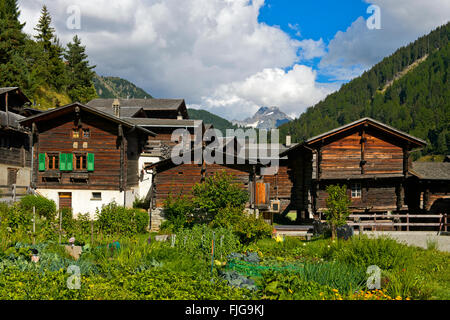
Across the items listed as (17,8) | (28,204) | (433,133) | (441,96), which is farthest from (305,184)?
(441,96)

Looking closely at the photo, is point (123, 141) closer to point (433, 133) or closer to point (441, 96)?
point (433, 133)

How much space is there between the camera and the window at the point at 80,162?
80.1 ft

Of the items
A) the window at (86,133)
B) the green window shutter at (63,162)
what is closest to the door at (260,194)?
the window at (86,133)

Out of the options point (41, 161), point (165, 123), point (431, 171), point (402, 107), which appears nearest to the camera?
point (41, 161)

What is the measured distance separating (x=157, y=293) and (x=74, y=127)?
20.2 m

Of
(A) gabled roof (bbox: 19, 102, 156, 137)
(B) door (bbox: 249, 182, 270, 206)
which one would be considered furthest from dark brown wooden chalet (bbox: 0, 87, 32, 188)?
(B) door (bbox: 249, 182, 270, 206)

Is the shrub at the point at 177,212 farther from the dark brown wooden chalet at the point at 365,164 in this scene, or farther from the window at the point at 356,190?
the window at the point at 356,190

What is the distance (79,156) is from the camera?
24516mm

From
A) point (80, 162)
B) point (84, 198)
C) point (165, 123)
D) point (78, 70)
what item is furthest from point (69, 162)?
point (78, 70)

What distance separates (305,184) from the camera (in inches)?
1107

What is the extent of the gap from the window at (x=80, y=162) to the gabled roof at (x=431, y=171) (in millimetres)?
25000

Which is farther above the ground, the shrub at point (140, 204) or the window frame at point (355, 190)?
the window frame at point (355, 190)

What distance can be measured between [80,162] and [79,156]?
460 millimetres

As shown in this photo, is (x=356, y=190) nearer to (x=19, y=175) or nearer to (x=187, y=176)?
(x=187, y=176)
